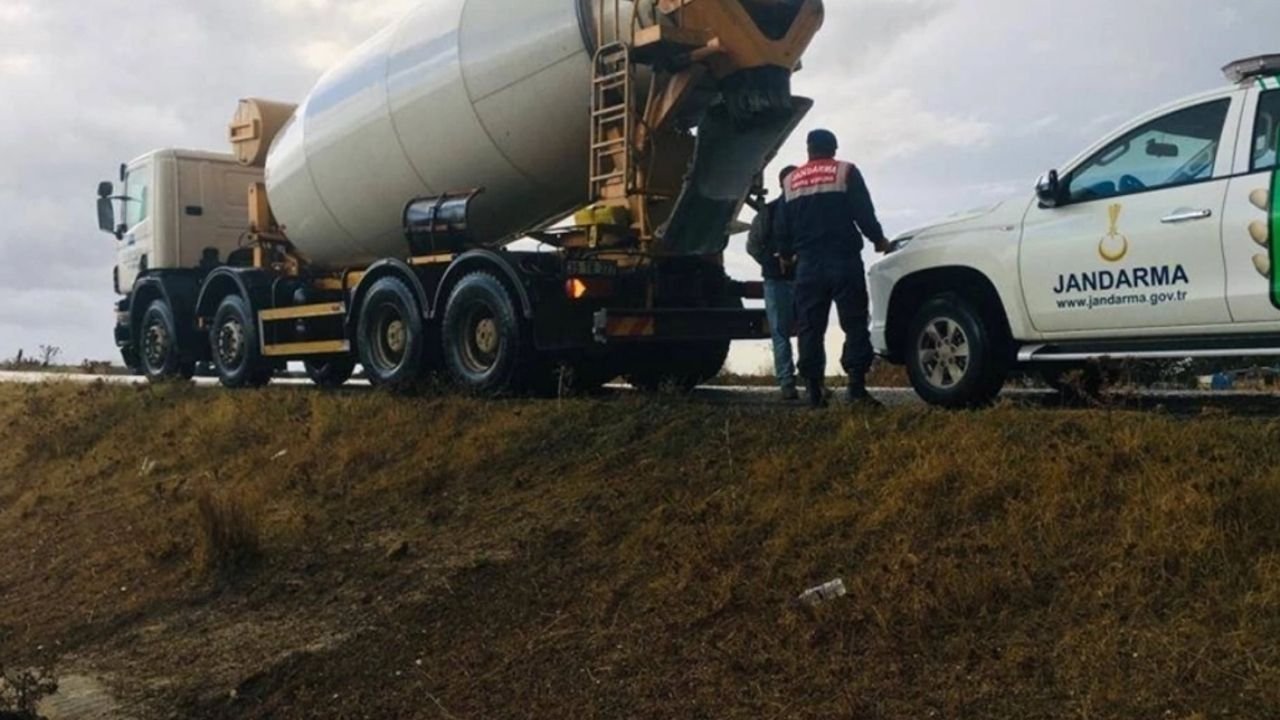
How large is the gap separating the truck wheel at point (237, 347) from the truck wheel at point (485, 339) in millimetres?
3751

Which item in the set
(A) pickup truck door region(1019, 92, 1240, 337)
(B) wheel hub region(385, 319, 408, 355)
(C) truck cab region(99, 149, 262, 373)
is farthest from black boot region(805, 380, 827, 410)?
(C) truck cab region(99, 149, 262, 373)

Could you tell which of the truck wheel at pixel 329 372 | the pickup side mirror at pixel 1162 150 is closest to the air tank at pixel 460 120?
the truck wheel at pixel 329 372

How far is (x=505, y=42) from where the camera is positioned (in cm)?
973

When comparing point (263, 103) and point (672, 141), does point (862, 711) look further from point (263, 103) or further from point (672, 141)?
point (263, 103)

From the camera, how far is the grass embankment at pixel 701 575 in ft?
13.7

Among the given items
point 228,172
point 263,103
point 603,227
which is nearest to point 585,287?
point 603,227

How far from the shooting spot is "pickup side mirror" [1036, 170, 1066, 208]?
677 cm

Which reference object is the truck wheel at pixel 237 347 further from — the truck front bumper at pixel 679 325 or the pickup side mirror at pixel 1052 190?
the pickup side mirror at pixel 1052 190

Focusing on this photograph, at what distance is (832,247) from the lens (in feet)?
24.8

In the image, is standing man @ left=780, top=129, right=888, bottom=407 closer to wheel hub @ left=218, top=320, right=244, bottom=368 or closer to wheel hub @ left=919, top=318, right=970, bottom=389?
wheel hub @ left=919, top=318, right=970, bottom=389

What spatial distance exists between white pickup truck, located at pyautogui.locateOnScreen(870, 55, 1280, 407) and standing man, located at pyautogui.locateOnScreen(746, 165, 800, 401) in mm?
1223

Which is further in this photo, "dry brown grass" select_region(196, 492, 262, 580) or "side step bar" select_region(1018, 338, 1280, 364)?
"dry brown grass" select_region(196, 492, 262, 580)

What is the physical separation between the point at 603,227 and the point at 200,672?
4.67 m

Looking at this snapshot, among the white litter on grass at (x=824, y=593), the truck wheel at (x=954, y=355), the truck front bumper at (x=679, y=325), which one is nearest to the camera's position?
the white litter on grass at (x=824, y=593)
